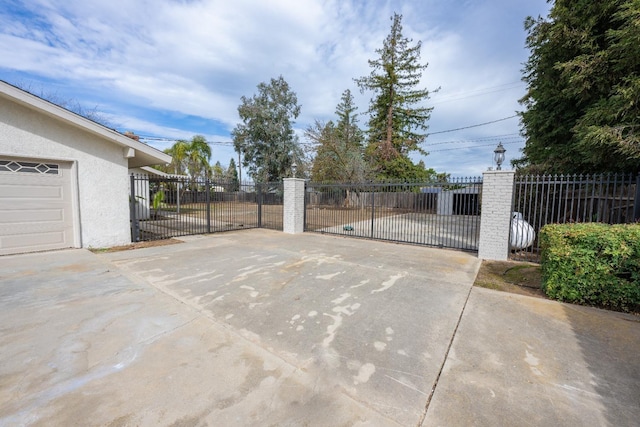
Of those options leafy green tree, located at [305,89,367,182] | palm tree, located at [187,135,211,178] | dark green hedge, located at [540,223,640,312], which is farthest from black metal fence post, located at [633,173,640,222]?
palm tree, located at [187,135,211,178]

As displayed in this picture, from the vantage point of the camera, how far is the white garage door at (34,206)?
5.87m

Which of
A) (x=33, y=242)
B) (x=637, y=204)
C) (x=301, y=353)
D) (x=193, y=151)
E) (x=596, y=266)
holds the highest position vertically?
(x=193, y=151)

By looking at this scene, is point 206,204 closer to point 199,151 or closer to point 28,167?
point 28,167

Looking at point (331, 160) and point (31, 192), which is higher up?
point (331, 160)

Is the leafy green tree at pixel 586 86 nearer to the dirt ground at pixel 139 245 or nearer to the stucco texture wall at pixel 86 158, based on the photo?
the dirt ground at pixel 139 245

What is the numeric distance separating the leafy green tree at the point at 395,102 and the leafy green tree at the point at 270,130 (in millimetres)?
7375

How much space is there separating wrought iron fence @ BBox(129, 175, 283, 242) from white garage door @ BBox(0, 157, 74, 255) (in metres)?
1.44

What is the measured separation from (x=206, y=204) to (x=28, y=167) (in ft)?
14.5

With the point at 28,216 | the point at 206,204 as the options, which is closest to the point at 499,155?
the point at 206,204

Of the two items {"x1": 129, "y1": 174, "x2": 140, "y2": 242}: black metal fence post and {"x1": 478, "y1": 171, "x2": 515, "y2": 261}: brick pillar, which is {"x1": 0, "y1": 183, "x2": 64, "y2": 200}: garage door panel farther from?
{"x1": 478, "y1": 171, "x2": 515, "y2": 261}: brick pillar

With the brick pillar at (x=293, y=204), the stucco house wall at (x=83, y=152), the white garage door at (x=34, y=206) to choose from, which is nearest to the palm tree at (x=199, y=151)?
the brick pillar at (x=293, y=204)

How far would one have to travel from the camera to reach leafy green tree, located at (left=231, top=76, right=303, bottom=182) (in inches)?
1009

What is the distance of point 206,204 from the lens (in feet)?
31.6

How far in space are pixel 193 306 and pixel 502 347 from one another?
372 centimetres
